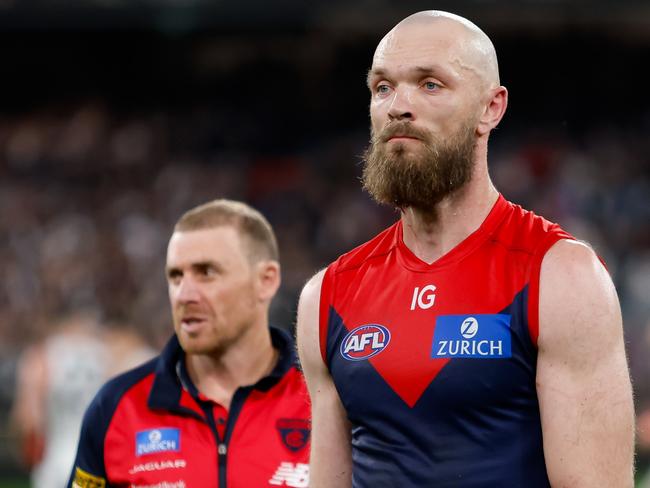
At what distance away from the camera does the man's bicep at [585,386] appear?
115 inches

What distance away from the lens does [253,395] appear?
15.1 feet

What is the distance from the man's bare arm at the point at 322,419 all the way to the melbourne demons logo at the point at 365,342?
151 millimetres

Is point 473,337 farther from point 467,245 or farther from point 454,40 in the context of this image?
point 454,40

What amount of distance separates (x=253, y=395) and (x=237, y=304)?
37 cm

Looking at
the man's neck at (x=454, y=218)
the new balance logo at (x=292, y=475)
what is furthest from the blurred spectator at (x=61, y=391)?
the man's neck at (x=454, y=218)

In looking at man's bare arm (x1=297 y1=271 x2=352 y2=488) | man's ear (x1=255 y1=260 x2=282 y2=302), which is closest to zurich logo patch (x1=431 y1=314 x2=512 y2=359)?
man's bare arm (x1=297 y1=271 x2=352 y2=488)

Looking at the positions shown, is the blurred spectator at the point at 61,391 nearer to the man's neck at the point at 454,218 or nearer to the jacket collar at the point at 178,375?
the jacket collar at the point at 178,375

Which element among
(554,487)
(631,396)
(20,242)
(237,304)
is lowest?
(554,487)

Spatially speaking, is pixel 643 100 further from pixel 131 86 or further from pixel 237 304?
pixel 237 304

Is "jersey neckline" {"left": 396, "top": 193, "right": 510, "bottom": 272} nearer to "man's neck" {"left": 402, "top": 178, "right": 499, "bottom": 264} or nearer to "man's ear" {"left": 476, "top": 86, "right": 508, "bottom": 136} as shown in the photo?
"man's neck" {"left": 402, "top": 178, "right": 499, "bottom": 264}

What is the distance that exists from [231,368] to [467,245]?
1.67 meters

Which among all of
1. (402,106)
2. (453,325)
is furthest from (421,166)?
(453,325)

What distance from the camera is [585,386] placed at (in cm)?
293

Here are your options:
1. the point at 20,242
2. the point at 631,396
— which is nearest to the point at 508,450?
the point at 631,396
